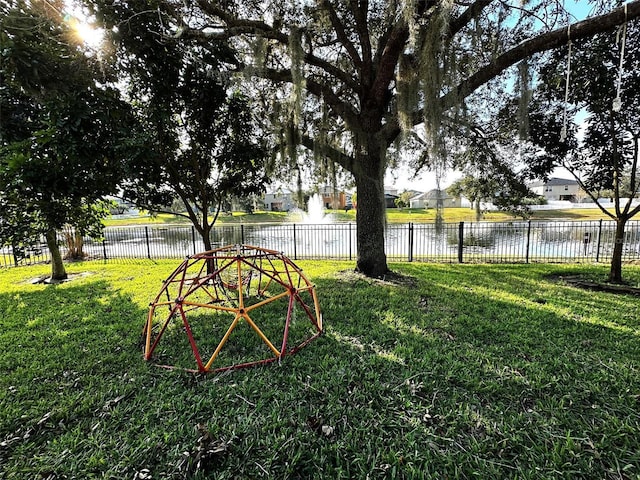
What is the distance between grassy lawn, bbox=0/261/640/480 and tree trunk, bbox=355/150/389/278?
1849 mm

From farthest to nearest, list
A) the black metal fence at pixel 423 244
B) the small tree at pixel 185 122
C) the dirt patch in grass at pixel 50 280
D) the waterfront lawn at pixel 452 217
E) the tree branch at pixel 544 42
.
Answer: the waterfront lawn at pixel 452 217, the black metal fence at pixel 423 244, the dirt patch in grass at pixel 50 280, the small tree at pixel 185 122, the tree branch at pixel 544 42

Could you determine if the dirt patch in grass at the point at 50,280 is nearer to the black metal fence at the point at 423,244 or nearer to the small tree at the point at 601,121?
the black metal fence at the point at 423,244

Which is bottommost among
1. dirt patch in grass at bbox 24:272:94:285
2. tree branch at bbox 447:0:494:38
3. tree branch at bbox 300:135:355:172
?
dirt patch in grass at bbox 24:272:94:285

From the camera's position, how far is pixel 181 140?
16.1 feet

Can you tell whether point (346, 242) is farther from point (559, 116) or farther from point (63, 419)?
point (63, 419)

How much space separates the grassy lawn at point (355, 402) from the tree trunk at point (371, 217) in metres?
1.85

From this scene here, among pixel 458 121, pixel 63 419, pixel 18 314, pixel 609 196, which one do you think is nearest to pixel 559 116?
pixel 609 196

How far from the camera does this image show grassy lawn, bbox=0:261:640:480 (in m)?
1.61

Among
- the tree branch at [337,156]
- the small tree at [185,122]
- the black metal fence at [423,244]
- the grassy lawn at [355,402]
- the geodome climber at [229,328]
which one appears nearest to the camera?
the grassy lawn at [355,402]

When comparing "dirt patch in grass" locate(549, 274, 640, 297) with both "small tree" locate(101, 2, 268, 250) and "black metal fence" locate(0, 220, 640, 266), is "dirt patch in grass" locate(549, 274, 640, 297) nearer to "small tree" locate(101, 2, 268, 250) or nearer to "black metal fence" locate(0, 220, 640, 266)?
"black metal fence" locate(0, 220, 640, 266)

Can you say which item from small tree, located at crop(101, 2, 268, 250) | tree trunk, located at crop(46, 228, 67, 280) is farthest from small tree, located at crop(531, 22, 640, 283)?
tree trunk, located at crop(46, 228, 67, 280)

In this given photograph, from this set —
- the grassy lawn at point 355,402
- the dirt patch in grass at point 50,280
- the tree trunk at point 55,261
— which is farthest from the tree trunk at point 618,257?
the tree trunk at point 55,261

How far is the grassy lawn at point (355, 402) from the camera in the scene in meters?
1.61

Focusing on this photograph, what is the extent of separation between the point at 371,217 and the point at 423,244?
22.3 feet
